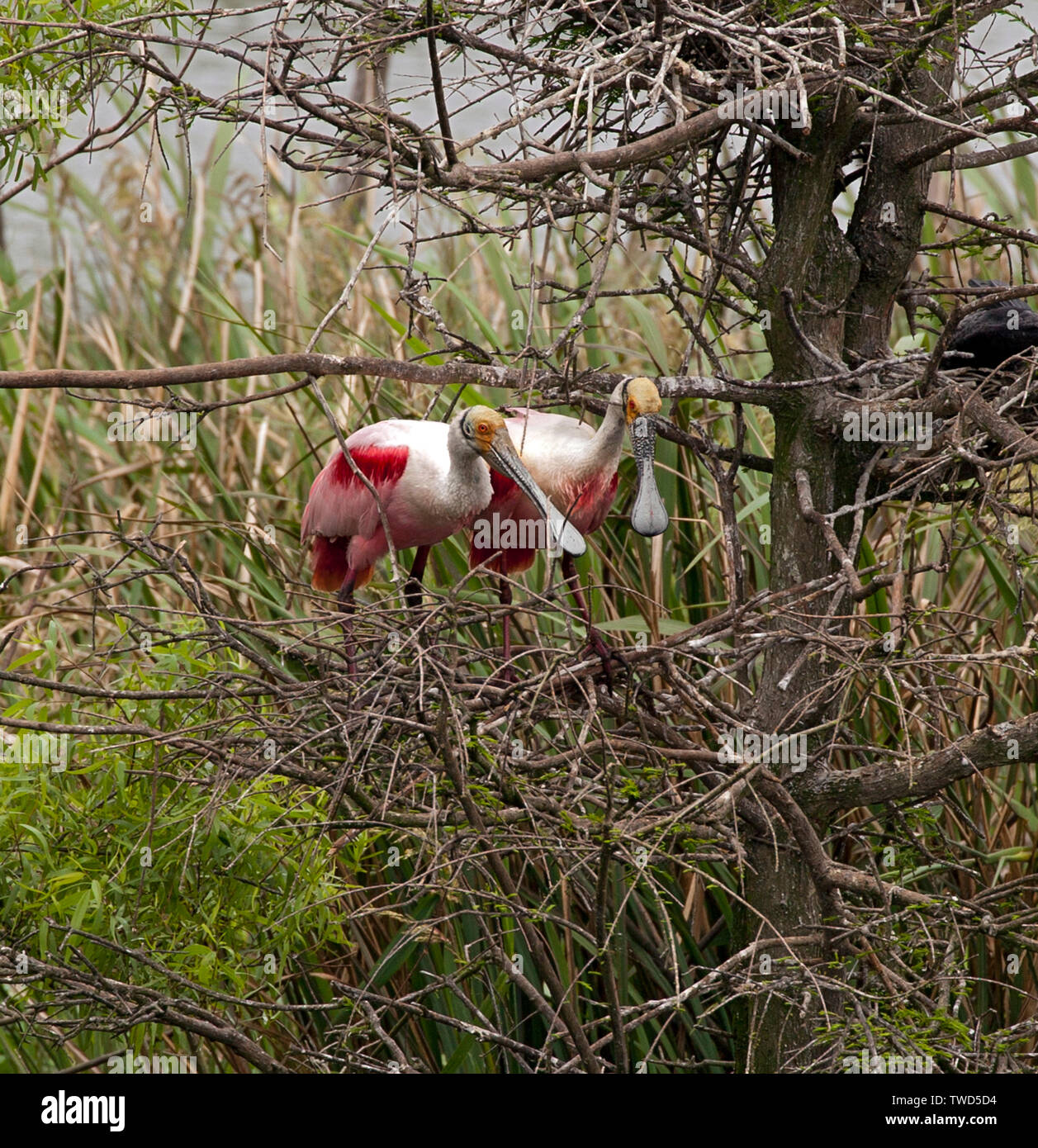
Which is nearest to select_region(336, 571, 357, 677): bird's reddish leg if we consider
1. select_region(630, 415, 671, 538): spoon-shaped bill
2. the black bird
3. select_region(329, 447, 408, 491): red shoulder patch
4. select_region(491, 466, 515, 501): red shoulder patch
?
select_region(329, 447, 408, 491): red shoulder patch

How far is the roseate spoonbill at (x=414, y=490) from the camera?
3.40 m

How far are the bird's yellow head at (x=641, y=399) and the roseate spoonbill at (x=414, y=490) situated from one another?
0.30 metres

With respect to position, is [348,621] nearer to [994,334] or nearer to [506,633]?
[506,633]

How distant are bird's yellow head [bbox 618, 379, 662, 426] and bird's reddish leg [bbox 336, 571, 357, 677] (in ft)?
2.45

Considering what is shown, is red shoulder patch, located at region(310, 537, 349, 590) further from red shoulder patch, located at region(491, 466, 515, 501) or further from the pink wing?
red shoulder patch, located at region(491, 466, 515, 501)

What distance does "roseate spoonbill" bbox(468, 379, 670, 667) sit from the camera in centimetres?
319

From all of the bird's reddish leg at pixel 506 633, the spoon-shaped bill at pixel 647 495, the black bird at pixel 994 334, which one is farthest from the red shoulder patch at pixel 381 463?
the black bird at pixel 994 334

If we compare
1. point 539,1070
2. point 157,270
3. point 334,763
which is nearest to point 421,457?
point 334,763

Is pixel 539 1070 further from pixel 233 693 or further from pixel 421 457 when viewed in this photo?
pixel 421 457

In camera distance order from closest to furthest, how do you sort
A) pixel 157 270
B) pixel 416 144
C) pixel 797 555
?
pixel 416 144
pixel 797 555
pixel 157 270

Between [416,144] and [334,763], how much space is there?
1206mm

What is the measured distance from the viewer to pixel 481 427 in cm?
338

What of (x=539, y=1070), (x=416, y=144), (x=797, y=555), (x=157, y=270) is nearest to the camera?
(x=416, y=144)

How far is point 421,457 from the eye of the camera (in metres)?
3.62
